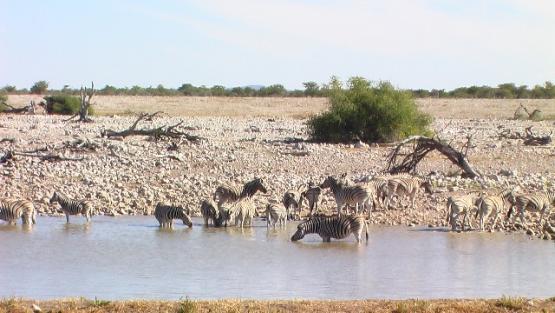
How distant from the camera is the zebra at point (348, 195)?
16.9 m

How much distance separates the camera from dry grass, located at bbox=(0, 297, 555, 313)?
880 centimetres

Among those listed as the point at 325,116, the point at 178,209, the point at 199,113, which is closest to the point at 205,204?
the point at 178,209

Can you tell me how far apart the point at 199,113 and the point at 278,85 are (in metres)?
27.4

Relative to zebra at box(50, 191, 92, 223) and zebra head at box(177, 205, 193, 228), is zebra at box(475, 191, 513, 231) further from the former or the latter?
zebra at box(50, 191, 92, 223)

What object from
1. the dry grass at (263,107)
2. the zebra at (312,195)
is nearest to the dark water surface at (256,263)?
the zebra at (312,195)

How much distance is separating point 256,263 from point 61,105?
33799 mm

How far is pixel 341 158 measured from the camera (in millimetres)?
24016

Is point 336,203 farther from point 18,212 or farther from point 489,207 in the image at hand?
point 18,212

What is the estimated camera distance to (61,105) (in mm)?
45344

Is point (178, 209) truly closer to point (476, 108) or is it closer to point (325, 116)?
point (325, 116)

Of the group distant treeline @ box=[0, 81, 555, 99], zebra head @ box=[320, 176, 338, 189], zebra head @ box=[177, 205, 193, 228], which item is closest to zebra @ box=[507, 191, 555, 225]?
zebra head @ box=[320, 176, 338, 189]

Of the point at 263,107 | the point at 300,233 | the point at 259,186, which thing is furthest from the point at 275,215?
the point at 263,107

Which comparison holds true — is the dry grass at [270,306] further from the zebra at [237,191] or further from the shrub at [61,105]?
the shrub at [61,105]

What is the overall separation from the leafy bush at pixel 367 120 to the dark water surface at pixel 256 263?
40.8ft
